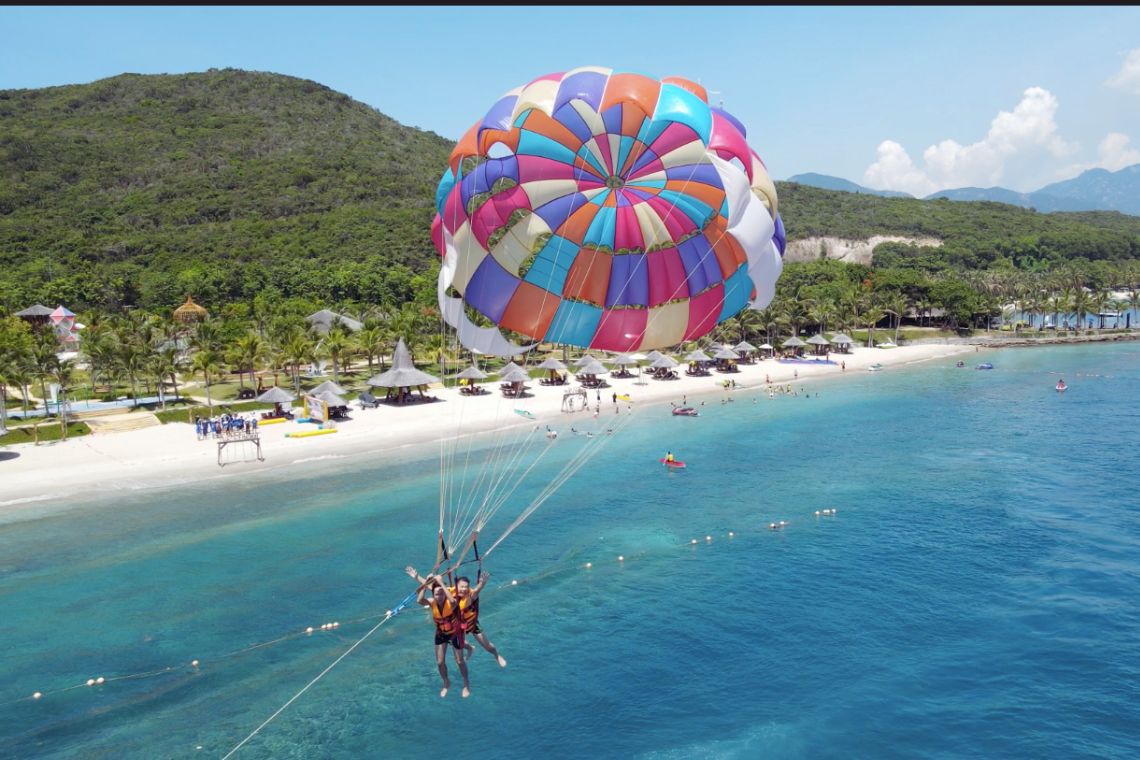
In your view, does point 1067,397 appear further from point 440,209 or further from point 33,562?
point 33,562

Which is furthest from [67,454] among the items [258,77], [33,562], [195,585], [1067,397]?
[258,77]

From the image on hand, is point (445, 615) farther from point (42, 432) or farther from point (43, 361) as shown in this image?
point (43, 361)

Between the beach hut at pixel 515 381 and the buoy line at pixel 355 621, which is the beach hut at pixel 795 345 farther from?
the buoy line at pixel 355 621

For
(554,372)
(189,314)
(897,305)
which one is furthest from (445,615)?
(897,305)

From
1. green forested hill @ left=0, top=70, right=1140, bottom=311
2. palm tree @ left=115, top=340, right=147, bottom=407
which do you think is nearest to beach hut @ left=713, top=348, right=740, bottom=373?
green forested hill @ left=0, top=70, right=1140, bottom=311

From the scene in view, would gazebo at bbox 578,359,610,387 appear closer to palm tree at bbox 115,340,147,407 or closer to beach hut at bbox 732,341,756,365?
beach hut at bbox 732,341,756,365

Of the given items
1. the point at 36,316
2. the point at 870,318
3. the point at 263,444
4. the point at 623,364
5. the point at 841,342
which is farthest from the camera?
the point at 870,318
